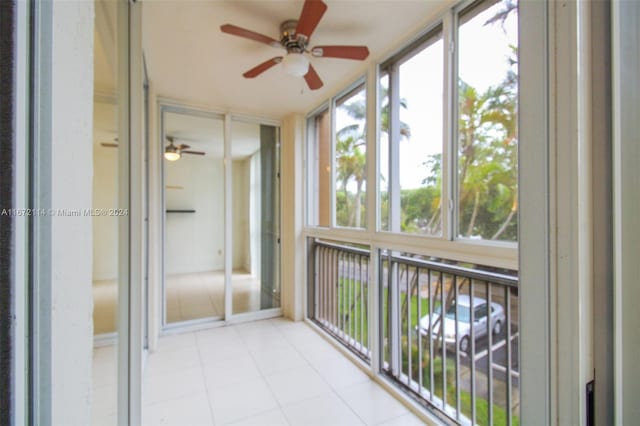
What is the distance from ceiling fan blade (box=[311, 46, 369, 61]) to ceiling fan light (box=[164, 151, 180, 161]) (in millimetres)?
2315

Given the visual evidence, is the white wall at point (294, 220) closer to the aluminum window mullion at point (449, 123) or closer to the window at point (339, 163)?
the window at point (339, 163)

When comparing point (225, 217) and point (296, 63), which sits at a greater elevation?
point (296, 63)

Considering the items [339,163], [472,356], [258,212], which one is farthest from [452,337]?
[258,212]

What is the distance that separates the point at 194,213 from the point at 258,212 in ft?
2.85

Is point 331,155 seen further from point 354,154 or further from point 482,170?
point 482,170

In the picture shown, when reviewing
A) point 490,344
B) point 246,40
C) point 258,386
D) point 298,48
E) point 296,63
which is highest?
point 246,40

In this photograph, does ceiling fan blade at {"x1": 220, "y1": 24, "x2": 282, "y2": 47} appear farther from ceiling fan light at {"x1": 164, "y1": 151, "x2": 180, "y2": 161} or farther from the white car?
ceiling fan light at {"x1": 164, "y1": 151, "x2": 180, "y2": 161}

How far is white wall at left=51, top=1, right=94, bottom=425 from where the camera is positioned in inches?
14.3

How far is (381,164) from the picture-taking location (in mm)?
2391

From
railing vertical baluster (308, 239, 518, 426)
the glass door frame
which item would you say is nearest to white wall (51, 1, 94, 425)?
railing vertical baluster (308, 239, 518, 426)

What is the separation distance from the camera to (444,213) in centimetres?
181

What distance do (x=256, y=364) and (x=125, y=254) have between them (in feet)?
5.34

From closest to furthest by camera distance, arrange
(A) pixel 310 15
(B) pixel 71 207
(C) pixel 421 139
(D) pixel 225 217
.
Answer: (B) pixel 71 207
(A) pixel 310 15
(C) pixel 421 139
(D) pixel 225 217

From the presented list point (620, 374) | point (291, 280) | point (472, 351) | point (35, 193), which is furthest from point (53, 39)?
point (291, 280)
